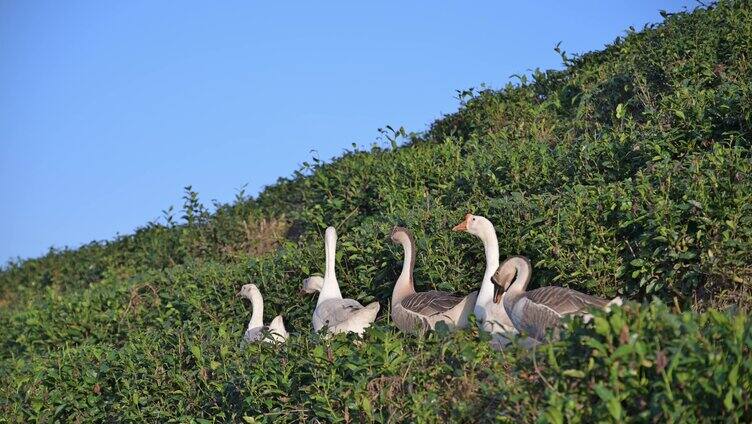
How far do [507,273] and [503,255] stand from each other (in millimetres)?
1165

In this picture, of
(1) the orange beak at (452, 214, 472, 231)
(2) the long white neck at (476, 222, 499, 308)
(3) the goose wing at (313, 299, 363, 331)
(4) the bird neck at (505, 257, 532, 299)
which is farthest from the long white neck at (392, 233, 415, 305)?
(4) the bird neck at (505, 257, 532, 299)

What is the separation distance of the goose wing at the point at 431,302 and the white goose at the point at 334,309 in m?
0.41

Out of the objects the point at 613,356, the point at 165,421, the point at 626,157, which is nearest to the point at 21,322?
the point at 165,421

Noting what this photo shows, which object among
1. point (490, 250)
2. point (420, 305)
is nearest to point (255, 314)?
point (420, 305)

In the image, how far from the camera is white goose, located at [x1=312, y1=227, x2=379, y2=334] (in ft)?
32.8

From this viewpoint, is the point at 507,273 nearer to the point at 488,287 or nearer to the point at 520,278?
the point at 520,278

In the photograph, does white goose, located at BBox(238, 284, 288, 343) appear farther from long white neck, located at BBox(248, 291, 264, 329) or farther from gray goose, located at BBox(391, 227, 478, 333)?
gray goose, located at BBox(391, 227, 478, 333)

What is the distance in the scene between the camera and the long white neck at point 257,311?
1173 cm

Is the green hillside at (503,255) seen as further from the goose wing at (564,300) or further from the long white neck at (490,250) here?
the goose wing at (564,300)

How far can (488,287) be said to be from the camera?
30.1 feet

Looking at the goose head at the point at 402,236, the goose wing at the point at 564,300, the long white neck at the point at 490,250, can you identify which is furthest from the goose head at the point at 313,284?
Answer: the goose wing at the point at 564,300

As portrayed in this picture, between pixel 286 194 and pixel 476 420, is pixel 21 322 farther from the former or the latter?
pixel 476 420

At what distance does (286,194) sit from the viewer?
62.6ft

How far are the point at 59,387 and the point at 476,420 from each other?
5201mm
